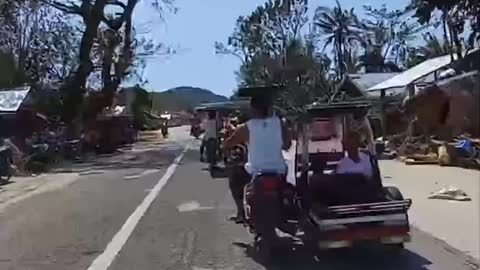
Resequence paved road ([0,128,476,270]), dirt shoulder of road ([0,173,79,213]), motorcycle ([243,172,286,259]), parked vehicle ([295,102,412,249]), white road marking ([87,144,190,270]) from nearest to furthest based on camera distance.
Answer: parked vehicle ([295,102,412,249]) → motorcycle ([243,172,286,259]) → paved road ([0,128,476,270]) → white road marking ([87,144,190,270]) → dirt shoulder of road ([0,173,79,213])

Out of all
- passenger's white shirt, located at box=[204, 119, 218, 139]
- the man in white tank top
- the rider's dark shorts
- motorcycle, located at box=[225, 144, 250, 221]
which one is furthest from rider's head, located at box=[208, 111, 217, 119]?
the man in white tank top

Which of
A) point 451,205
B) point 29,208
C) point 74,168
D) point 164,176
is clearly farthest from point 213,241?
point 74,168

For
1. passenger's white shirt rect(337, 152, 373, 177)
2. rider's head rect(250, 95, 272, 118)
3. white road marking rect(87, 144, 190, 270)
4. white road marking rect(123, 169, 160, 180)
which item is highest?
rider's head rect(250, 95, 272, 118)

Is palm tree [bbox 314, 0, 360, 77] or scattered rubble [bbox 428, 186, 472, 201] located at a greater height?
palm tree [bbox 314, 0, 360, 77]

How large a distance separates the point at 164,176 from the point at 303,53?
1793 inches

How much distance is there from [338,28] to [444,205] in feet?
200

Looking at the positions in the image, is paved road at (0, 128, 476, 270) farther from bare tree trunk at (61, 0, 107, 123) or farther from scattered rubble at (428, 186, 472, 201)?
bare tree trunk at (61, 0, 107, 123)

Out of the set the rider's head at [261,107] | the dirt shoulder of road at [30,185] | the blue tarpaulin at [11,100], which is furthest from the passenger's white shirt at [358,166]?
the blue tarpaulin at [11,100]

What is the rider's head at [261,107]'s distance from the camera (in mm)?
10750

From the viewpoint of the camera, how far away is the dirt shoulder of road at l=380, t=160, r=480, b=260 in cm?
1154

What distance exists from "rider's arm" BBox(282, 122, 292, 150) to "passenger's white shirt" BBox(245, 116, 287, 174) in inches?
3.3

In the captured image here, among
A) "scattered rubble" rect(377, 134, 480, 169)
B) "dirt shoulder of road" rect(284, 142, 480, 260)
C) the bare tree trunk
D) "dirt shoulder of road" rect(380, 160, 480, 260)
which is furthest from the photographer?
the bare tree trunk

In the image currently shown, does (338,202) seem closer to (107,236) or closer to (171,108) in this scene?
(107,236)

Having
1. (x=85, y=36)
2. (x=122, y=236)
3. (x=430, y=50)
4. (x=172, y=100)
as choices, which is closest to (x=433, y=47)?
(x=430, y=50)
